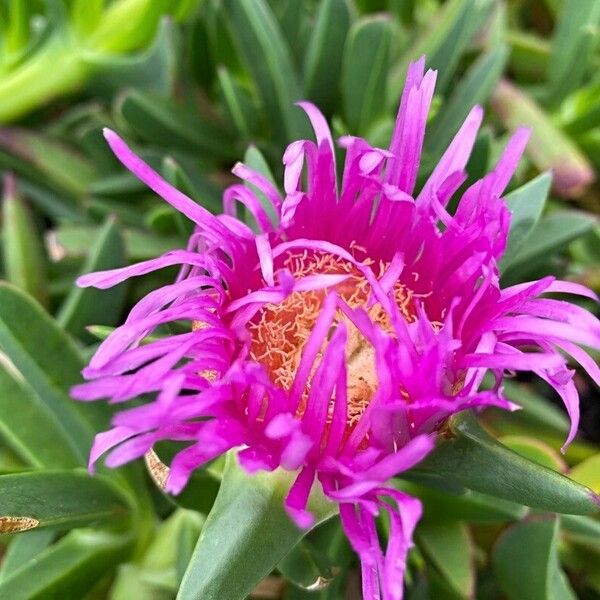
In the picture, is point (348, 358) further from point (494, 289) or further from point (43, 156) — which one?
point (43, 156)

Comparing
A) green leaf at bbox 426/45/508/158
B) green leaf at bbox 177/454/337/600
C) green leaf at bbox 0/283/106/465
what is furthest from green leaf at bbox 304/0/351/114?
green leaf at bbox 177/454/337/600

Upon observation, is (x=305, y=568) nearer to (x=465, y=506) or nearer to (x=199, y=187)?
(x=465, y=506)

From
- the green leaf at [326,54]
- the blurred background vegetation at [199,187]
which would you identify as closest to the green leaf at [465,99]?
the blurred background vegetation at [199,187]

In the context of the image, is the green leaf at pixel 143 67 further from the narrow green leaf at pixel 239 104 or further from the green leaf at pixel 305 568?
the green leaf at pixel 305 568

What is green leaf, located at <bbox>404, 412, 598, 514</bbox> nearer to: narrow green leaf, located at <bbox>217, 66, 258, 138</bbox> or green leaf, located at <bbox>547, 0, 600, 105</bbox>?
Answer: narrow green leaf, located at <bbox>217, 66, 258, 138</bbox>

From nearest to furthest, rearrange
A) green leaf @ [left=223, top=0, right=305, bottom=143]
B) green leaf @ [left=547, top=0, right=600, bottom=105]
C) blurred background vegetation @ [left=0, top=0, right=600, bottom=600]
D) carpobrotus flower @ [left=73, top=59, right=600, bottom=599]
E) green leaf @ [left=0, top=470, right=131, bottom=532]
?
1. carpobrotus flower @ [left=73, top=59, right=600, bottom=599]
2. green leaf @ [left=0, top=470, right=131, bottom=532]
3. blurred background vegetation @ [left=0, top=0, right=600, bottom=600]
4. green leaf @ [left=223, top=0, right=305, bottom=143]
5. green leaf @ [left=547, top=0, right=600, bottom=105]

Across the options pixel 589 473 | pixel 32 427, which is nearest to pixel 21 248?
pixel 32 427

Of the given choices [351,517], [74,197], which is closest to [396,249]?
[351,517]
